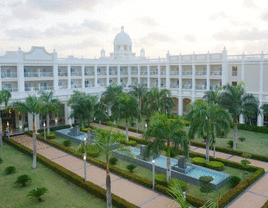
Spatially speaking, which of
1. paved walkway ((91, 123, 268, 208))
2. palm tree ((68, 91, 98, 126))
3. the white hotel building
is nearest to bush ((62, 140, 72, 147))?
palm tree ((68, 91, 98, 126))

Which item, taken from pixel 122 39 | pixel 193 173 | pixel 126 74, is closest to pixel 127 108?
pixel 193 173

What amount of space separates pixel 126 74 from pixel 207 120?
118ft

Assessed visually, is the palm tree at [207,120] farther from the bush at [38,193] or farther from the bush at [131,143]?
the bush at [38,193]

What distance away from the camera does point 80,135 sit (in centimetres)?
3397

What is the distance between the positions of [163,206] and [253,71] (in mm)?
28516

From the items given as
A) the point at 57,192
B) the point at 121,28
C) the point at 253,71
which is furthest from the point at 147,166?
the point at 121,28

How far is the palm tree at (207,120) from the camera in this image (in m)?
21.4

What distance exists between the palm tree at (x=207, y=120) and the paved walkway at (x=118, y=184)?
20.3 ft

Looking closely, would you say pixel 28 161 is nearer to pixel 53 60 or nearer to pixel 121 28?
pixel 53 60

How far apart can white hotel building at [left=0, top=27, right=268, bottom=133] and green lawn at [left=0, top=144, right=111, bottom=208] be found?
1478 cm

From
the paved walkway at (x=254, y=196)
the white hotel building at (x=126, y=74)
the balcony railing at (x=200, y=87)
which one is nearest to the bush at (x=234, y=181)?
the paved walkway at (x=254, y=196)

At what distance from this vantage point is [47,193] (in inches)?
714

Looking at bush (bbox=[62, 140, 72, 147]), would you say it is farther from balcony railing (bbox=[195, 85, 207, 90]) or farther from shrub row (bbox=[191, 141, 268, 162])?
balcony railing (bbox=[195, 85, 207, 90])

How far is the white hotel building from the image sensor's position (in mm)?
37531
